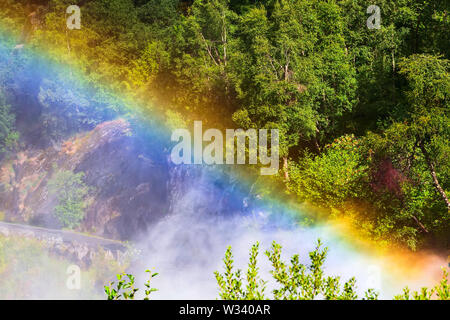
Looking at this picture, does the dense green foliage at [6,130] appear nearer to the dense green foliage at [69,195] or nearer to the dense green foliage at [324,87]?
the dense green foliage at [69,195]

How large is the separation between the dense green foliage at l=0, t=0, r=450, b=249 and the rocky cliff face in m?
3.89

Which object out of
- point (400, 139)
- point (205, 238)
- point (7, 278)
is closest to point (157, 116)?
point (205, 238)

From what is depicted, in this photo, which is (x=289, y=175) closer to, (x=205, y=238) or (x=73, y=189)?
(x=205, y=238)

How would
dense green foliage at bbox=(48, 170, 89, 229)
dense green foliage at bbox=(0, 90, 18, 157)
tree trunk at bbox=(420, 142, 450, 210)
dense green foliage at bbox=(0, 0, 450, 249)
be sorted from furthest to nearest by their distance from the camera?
1. dense green foliage at bbox=(0, 90, 18, 157)
2. dense green foliage at bbox=(48, 170, 89, 229)
3. dense green foliage at bbox=(0, 0, 450, 249)
4. tree trunk at bbox=(420, 142, 450, 210)

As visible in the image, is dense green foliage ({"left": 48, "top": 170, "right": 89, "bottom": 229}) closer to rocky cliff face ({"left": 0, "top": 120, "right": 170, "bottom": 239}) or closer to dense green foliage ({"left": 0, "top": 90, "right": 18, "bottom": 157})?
rocky cliff face ({"left": 0, "top": 120, "right": 170, "bottom": 239})

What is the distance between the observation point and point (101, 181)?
39219mm

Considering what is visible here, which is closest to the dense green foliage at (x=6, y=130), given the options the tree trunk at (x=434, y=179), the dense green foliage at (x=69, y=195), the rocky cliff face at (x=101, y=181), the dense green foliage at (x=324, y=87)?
the rocky cliff face at (x=101, y=181)

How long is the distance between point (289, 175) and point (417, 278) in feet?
32.9

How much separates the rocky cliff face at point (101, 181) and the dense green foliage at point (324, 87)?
3891 millimetres

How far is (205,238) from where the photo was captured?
29766 mm

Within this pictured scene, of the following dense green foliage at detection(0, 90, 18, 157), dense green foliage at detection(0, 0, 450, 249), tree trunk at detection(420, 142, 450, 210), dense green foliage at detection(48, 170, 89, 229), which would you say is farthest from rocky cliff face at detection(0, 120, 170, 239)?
tree trunk at detection(420, 142, 450, 210)

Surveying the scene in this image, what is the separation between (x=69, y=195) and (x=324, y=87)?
73.7ft

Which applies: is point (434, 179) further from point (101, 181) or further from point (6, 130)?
point (6, 130)

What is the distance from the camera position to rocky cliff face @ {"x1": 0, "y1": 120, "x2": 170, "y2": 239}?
35625 millimetres
